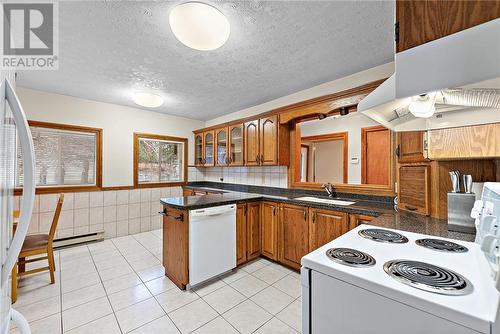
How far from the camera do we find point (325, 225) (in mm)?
2121

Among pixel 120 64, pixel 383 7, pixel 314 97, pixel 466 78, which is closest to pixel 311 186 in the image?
pixel 314 97

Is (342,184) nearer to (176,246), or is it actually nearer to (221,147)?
(176,246)

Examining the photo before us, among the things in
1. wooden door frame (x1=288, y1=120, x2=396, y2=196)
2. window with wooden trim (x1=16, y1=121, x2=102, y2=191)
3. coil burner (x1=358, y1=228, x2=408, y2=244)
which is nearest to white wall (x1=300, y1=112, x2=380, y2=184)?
wooden door frame (x1=288, y1=120, x2=396, y2=196)

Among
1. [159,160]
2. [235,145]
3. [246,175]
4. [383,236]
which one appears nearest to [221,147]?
[235,145]

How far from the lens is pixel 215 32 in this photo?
143 cm

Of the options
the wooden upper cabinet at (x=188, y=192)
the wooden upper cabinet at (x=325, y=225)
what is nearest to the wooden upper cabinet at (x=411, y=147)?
the wooden upper cabinet at (x=325, y=225)

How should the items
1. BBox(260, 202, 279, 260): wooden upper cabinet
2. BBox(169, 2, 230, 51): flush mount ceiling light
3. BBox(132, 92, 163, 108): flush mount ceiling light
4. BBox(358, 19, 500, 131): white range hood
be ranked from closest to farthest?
BBox(358, 19, 500, 131): white range hood, BBox(169, 2, 230, 51): flush mount ceiling light, BBox(260, 202, 279, 260): wooden upper cabinet, BBox(132, 92, 163, 108): flush mount ceiling light

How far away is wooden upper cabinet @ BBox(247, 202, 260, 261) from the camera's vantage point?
2.65 m

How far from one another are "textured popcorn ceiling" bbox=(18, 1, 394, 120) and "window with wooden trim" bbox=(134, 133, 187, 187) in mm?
1115

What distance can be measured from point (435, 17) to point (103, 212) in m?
4.36

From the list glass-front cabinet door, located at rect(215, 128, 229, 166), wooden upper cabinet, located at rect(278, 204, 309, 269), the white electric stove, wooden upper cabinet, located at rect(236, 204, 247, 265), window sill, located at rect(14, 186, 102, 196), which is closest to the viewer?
the white electric stove

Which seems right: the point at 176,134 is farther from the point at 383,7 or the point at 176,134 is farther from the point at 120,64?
the point at 383,7

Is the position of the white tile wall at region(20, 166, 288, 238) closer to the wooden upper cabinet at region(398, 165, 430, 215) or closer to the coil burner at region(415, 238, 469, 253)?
the wooden upper cabinet at region(398, 165, 430, 215)

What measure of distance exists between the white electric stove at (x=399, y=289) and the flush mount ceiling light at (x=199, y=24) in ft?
4.98
